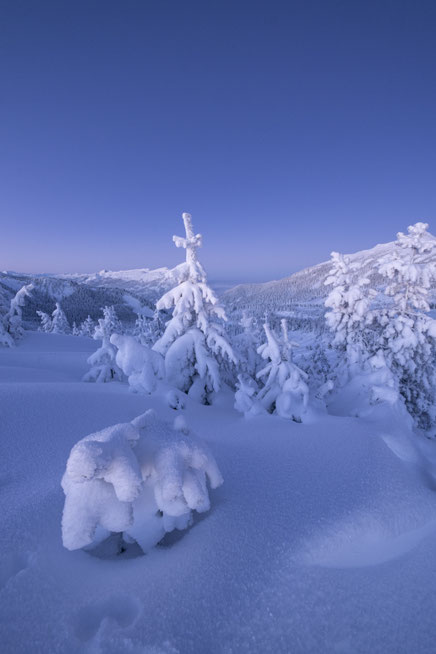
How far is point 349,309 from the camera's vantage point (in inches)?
561

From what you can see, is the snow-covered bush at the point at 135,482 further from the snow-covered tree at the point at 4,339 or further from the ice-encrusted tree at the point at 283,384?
Result: the snow-covered tree at the point at 4,339

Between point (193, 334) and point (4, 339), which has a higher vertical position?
point (193, 334)

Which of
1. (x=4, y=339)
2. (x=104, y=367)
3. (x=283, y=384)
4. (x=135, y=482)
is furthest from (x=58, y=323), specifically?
(x=135, y=482)

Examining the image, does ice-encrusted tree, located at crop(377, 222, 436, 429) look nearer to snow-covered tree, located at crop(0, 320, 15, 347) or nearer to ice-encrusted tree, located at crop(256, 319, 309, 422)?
ice-encrusted tree, located at crop(256, 319, 309, 422)

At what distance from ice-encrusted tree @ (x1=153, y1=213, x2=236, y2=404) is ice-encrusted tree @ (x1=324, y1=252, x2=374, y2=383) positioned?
7136 millimetres

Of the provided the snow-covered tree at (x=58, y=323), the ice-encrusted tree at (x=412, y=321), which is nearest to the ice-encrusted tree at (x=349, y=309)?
the ice-encrusted tree at (x=412, y=321)

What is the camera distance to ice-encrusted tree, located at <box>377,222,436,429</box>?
42.4ft

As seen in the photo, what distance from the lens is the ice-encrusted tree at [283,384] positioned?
854 cm

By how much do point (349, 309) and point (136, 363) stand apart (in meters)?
11.6

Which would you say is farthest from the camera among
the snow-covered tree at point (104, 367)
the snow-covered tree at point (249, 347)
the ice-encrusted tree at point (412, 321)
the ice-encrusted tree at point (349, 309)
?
the snow-covered tree at point (249, 347)

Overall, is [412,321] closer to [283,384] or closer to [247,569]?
[283,384]

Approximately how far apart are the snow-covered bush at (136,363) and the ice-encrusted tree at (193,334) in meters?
2.10

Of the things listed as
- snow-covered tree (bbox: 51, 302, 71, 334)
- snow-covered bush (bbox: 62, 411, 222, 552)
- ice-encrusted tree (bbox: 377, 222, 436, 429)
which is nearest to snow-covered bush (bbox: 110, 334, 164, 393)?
snow-covered bush (bbox: 62, 411, 222, 552)

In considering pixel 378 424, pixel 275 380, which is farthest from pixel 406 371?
pixel 378 424
